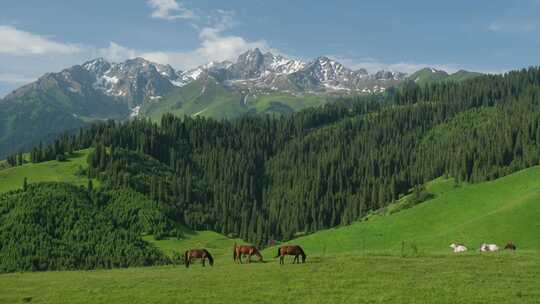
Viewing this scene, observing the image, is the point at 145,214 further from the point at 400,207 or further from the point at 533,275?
the point at 533,275

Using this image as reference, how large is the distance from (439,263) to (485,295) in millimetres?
14627

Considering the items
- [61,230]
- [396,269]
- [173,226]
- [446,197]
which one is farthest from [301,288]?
[173,226]

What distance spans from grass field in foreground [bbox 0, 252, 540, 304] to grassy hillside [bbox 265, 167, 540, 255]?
5559 cm

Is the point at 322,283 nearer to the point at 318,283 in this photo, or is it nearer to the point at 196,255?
the point at 318,283

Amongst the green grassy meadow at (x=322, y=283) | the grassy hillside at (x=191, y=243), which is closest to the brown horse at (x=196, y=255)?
the green grassy meadow at (x=322, y=283)

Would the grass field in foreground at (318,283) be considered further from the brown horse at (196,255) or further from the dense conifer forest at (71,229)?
the dense conifer forest at (71,229)

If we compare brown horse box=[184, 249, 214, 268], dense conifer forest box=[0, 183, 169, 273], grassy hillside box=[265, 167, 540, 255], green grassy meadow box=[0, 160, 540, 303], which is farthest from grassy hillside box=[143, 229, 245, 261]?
green grassy meadow box=[0, 160, 540, 303]

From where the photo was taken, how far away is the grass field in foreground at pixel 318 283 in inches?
1447

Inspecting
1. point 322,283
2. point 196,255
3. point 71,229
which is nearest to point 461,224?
point 196,255

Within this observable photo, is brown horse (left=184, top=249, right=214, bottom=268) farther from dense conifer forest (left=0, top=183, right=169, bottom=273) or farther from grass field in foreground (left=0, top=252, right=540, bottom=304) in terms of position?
dense conifer forest (left=0, top=183, right=169, bottom=273)

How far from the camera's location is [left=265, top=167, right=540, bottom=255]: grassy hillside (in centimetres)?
10681

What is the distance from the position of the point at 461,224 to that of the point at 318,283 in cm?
8847

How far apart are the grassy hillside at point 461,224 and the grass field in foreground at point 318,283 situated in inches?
2189

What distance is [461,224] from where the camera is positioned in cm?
12119
